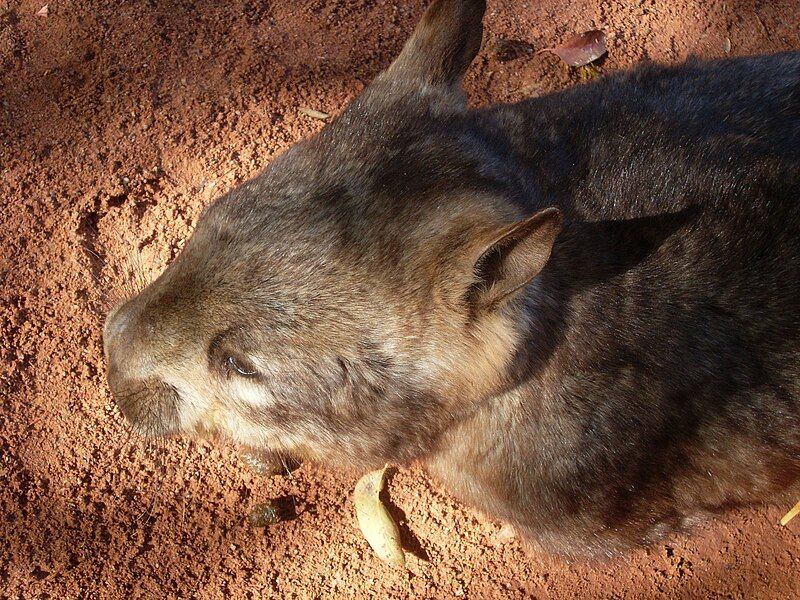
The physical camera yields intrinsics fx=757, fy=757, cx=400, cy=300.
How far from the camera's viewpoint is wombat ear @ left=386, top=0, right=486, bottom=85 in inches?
88.0

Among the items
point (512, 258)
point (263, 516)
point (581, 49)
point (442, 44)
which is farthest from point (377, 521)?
point (581, 49)

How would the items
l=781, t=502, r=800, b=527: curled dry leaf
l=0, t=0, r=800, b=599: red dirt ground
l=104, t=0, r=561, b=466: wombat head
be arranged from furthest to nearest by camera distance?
l=781, t=502, r=800, b=527: curled dry leaf, l=0, t=0, r=800, b=599: red dirt ground, l=104, t=0, r=561, b=466: wombat head

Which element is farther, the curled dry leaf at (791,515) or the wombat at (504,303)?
the curled dry leaf at (791,515)

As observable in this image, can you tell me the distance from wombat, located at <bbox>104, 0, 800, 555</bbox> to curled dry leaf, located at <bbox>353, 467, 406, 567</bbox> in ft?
1.47

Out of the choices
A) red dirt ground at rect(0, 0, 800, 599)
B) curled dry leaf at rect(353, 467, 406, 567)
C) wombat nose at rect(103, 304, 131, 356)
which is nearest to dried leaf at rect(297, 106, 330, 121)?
red dirt ground at rect(0, 0, 800, 599)

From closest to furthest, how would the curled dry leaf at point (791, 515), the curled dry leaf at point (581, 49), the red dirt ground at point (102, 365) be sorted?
the red dirt ground at point (102, 365), the curled dry leaf at point (791, 515), the curled dry leaf at point (581, 49)

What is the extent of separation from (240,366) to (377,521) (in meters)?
1.15

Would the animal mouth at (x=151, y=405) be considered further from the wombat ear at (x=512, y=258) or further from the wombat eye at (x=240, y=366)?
the wombat ear at (x=512, y=258)

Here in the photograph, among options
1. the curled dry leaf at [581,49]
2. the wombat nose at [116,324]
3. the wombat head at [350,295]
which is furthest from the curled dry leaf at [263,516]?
the curled dry leaf at [581,49]

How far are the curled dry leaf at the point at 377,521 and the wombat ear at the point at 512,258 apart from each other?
1.26 metres

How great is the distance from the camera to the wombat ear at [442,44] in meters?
2.24

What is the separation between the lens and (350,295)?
77.2 inches

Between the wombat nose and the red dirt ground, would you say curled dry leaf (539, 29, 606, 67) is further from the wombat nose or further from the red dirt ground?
the wombat nose

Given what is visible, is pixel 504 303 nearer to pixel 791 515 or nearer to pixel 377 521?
pixel 377 521
